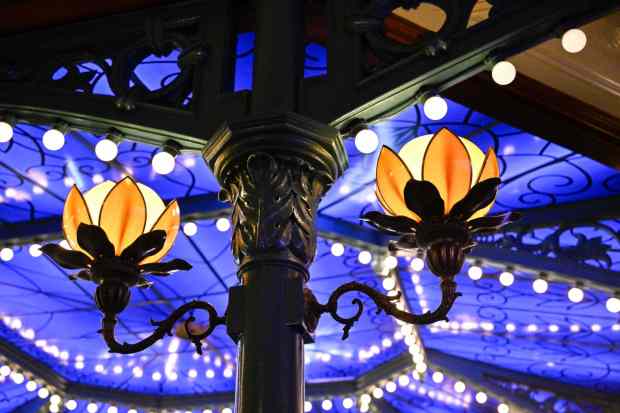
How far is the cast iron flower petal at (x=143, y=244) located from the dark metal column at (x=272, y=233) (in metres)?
0.22

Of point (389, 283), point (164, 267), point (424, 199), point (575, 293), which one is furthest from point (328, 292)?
point (424, 199)

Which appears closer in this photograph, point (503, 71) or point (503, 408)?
point (503, 71)

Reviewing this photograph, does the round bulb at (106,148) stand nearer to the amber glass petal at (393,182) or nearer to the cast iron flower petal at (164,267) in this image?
the cast iron flower petal at (164,267)

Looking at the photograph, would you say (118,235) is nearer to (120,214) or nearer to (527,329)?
(120,214)

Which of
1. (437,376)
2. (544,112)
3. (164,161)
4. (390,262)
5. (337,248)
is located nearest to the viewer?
(164,161)

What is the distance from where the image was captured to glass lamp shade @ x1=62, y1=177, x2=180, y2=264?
234 cm

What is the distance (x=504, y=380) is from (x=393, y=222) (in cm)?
924

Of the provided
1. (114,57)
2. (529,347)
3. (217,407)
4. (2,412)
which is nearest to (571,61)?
(114,57)

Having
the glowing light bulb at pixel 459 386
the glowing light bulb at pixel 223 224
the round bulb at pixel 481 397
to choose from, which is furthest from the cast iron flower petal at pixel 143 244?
the round bulb at pixel 481 397

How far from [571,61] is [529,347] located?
6.04m

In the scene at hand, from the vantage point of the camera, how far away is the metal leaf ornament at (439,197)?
2.11 metres

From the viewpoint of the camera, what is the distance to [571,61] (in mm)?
4207

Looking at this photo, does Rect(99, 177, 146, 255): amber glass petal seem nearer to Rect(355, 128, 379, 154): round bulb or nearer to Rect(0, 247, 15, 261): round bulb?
Rect(355, 128, 379, 154): round bulb

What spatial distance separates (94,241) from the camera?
2.27 metres
